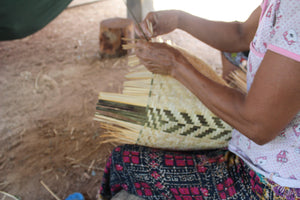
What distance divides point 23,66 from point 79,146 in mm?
1536

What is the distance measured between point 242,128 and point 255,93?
141 millimetres

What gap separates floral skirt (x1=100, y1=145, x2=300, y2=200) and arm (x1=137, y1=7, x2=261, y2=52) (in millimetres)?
585

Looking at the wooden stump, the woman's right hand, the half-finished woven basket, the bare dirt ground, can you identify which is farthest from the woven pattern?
the wooden stump

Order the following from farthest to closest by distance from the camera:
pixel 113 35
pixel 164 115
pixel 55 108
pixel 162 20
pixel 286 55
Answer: pixel 113 35, pixel 55 108, pixel 162 20, pixel 164 115, pixel 286 55

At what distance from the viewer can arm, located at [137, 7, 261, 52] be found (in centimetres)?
131

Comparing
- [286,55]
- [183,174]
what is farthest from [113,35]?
[286,55]

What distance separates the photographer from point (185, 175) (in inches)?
42.2

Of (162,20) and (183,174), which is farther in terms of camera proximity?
(162,20)

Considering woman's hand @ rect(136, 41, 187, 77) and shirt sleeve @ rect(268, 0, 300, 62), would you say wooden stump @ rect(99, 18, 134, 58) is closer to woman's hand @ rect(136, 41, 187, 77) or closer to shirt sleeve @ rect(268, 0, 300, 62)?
woman's hand @ rect(136, 41, 187, 77)

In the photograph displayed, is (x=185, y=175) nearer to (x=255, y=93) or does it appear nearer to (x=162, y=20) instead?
(x=255, y=93)

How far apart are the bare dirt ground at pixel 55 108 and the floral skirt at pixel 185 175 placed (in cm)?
71

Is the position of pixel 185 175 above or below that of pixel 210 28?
below

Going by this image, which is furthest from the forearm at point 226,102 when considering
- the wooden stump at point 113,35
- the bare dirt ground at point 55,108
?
the wooden stump at point 113,35

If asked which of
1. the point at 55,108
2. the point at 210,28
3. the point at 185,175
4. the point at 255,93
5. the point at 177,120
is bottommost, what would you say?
the point at 55,108
